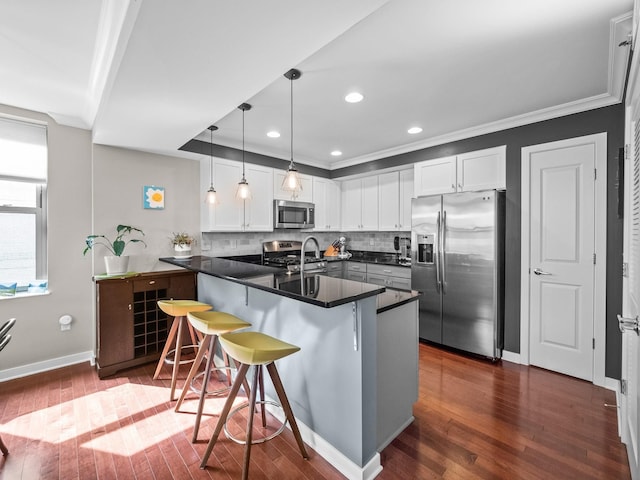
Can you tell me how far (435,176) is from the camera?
3.71 meters

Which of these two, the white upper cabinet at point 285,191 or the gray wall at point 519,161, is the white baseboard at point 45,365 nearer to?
the gray wall at point 519,161

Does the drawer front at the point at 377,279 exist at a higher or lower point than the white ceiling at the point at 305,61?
lower

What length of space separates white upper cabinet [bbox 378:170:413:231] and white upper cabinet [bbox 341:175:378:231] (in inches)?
4.4

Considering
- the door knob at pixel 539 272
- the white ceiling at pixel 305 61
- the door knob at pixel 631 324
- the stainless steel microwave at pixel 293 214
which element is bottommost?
the door knob at pixel 631 324

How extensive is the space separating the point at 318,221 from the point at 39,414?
378 cm

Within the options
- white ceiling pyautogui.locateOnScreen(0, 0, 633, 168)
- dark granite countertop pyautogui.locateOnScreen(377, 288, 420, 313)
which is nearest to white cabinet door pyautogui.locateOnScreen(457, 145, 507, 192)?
white ceiling pyautogui.locateOnScreen(0, 0, 633, 168)

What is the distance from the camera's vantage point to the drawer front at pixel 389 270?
4.00 meters

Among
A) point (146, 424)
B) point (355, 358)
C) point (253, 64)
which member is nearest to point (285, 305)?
point (355, 358)

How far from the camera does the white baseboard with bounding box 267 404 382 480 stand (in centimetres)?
162

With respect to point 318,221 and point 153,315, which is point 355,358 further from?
point 318,221

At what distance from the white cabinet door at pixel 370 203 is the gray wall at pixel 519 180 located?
3.16 ft

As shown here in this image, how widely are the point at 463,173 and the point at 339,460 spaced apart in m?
3.08

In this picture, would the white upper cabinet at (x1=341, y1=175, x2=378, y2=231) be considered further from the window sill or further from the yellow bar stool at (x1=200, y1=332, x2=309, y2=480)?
the window sill

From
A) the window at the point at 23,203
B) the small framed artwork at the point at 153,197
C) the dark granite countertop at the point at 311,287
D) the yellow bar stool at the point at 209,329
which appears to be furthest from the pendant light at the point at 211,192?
the window at the point at 23,203
